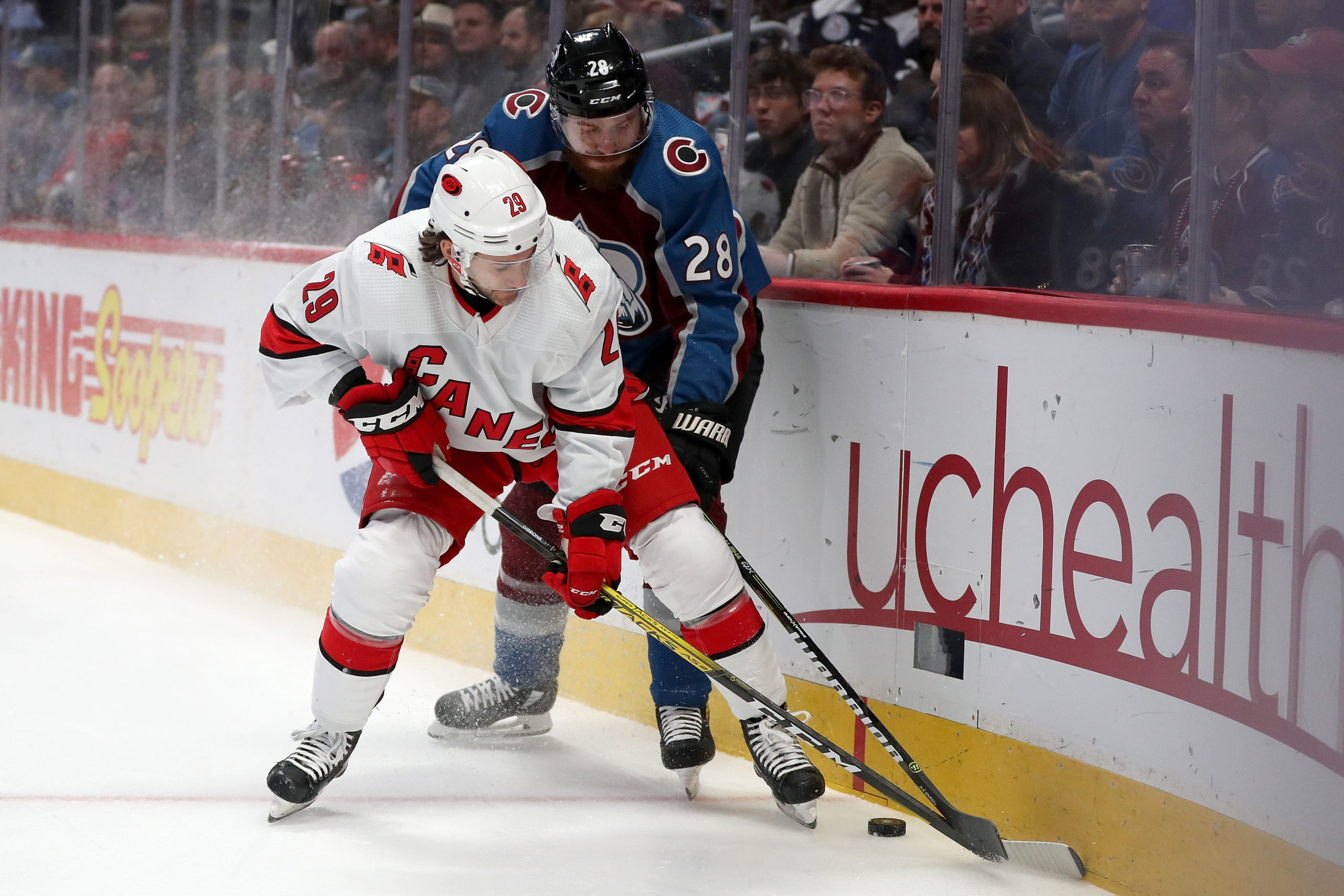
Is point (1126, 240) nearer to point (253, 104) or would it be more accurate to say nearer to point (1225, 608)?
point (1225, 608)

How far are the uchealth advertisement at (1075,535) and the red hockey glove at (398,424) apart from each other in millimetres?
869

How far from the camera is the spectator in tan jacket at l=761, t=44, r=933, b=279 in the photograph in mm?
3207

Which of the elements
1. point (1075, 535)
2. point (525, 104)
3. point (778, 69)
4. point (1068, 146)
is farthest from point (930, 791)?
point (778, 69)

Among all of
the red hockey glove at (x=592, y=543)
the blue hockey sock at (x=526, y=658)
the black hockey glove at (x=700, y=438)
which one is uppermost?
the black hockey glove at (x=700, y=438)

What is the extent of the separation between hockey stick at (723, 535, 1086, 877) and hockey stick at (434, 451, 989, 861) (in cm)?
1

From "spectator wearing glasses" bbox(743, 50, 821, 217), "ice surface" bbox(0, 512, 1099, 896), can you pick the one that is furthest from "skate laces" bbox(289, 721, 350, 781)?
"spectator wearing glasses" bbox(743, 50, 821, 217)

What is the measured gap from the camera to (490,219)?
2.32m

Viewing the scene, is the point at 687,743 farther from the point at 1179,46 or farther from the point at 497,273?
the point at 1179,46

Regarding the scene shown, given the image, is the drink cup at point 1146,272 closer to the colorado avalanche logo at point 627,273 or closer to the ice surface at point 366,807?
the colorado avalanche logo at point 627,273

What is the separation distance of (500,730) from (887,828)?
101cm

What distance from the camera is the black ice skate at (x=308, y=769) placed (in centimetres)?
Result: 260

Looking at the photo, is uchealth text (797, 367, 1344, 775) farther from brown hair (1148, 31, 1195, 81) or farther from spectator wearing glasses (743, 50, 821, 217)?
spectator wearing glasses (743, 50, 821, 217)

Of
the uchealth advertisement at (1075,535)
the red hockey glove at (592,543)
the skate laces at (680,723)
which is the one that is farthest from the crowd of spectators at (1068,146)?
the skate laces at (680,723)

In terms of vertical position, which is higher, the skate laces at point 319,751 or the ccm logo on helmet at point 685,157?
the ccm logo on helmet at point 685,157
